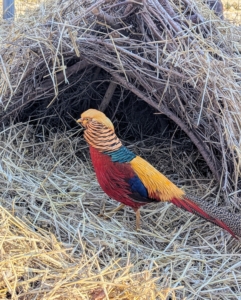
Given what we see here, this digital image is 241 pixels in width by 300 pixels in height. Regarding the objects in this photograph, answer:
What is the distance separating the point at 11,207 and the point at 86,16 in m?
1.32

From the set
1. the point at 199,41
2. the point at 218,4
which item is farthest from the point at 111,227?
the point at 218,4

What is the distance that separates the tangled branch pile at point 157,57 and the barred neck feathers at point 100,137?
319mm

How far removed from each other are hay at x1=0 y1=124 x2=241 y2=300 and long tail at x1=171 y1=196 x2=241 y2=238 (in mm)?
150

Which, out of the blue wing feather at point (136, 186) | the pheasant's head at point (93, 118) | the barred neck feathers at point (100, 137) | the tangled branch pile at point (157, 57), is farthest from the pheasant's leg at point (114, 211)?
the tangled branch pile at point (157, 57)

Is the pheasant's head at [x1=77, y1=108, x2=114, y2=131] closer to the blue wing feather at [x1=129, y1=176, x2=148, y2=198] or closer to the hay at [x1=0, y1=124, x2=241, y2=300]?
the blue wing feather at [x1=129, y1=176, x2=148, y2=198]

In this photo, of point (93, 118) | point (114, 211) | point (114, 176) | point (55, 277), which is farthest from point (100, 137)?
point (55, 277)

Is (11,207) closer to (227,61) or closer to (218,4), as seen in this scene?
(227,61)

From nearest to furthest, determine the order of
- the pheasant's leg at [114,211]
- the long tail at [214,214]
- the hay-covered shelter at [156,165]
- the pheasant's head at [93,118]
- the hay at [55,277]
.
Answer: the hay at [55,277] → the hay-covered shelter at [156,165] → the long tail at [214,214] → the pheasant's head at [93,118] → the pheasant's leg at [114,211]

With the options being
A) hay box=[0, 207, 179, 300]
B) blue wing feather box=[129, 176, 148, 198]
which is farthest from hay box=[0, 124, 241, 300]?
blue wing feather box=[129, 176, 148, 198]

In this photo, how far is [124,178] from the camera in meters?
2.71

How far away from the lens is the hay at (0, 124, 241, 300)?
6.31 ft

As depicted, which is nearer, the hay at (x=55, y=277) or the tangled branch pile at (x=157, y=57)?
the hay at (x=55, y=277)

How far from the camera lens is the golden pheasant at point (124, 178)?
2707mm

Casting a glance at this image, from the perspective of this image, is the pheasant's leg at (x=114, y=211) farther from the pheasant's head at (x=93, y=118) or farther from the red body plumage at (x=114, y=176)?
the pheasant's head at (x=93, y=118)
